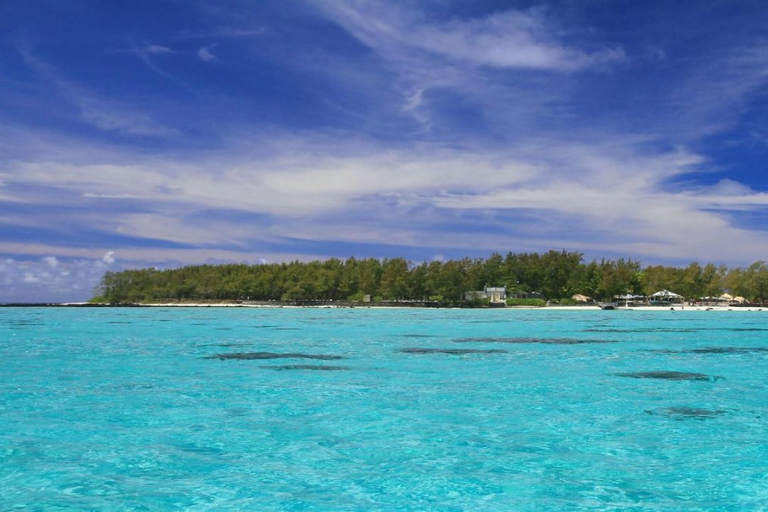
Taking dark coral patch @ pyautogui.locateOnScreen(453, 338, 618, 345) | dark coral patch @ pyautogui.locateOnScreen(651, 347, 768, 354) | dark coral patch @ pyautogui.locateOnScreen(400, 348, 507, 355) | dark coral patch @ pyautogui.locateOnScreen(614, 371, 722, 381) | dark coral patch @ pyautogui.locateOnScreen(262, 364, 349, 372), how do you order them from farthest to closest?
1. dark coral patch @ pyautogui.locateOnScreen(453, 338, 618, 345)
2. dark coral patch @ pyautogui.locateOnScreen(651, 347, 768, 354)
3. dark coral patch @ pyautogui.locateOnScreen(400, 348, 507, 355)
4. dark coral patch @ pyautogui.locateOnScreen(262, 364, 349, 372)
5. dark coral patch @ pyautogui.locateOnScreen(614, 371, 722, 381)

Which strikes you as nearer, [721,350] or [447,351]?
[447,351]

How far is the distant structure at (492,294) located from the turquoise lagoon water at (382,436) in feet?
373

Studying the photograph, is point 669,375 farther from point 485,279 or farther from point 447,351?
point 485,279

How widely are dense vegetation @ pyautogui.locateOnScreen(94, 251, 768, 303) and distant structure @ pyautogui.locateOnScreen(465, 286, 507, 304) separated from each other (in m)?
1.10

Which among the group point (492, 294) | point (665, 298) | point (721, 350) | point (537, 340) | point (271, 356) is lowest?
point (271, 356)

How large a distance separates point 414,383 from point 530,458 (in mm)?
9414

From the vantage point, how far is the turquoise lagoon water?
388 inches

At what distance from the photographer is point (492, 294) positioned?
141 m

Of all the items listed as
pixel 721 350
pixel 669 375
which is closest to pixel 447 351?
pixel 669 375

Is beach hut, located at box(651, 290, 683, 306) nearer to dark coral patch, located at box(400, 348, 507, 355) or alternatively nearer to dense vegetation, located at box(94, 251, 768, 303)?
dense vegetation, located at box(94, 251, 768, 303)

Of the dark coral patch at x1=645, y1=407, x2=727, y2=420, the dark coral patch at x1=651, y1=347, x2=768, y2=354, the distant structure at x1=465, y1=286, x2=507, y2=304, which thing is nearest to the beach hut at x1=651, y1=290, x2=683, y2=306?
the distant structure at x1=465, y1=286, x2=507, y2=304

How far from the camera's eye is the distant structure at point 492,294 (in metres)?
140

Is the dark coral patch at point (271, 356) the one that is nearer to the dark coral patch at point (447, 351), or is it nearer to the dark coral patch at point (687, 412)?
the dark coral patch at point (447, 351)

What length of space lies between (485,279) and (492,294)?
3.77 meters
